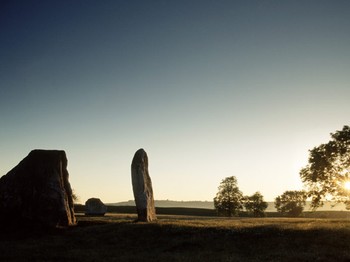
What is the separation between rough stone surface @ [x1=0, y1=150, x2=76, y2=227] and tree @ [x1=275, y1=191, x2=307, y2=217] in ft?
232

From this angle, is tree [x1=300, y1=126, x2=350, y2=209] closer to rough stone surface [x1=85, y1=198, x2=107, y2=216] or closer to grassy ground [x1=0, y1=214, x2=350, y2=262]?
grassy ground [x1=0, y1=214, x2=350, y2=262]

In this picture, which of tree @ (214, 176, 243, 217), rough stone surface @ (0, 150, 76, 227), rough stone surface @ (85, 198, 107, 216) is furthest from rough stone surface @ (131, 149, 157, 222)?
tree @ (214, 176, 243, 217)

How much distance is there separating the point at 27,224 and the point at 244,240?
64.0 feet

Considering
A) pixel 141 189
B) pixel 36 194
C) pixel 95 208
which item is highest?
pixel 141 189

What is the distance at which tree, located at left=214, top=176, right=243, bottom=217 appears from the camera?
75.4m

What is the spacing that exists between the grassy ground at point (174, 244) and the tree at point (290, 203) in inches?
2700

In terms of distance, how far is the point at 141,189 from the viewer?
3359cm

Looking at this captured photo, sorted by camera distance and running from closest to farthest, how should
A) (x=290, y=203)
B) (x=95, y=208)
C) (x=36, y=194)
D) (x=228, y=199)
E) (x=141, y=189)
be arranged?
(x=36, y=194), (x=141, y=189), (x=95, y=208), (x=228, y=199), (x=290, y=203)

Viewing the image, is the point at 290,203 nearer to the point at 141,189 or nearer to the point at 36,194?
the point at 141,189

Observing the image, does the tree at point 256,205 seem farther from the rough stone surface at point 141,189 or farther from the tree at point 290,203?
the rough stone surface at point 141,189

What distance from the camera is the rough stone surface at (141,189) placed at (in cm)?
3334

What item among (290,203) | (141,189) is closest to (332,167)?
(141,189)

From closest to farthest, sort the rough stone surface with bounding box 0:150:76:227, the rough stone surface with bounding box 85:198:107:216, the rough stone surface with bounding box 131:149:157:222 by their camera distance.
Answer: the rough stone surface with bounding box 0:150:76:227 → the rough stone surface with bounding box 131:149:157:222 → the rough stone surface with bounding box 85:198:107:216

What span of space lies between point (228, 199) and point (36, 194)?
5274 cm
